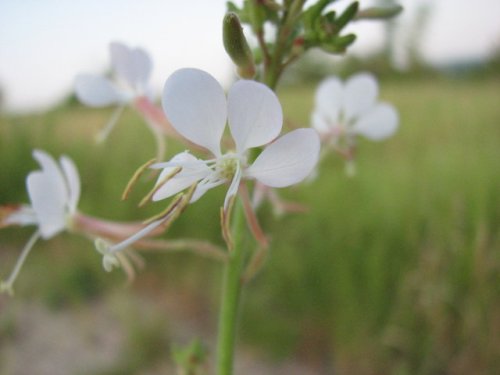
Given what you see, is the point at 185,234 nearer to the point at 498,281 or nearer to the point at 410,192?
the point at 410,192

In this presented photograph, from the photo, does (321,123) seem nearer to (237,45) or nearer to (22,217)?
(237,45)

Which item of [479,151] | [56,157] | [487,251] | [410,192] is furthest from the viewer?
[56,157]

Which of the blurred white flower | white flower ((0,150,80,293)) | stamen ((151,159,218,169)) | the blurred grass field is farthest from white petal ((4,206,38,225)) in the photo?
the blurred grass field

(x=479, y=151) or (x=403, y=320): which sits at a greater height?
(x=479, y=151)

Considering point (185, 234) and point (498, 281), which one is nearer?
point (498, 281)

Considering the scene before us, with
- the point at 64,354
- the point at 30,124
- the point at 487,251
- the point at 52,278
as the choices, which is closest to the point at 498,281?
the point at 487,251

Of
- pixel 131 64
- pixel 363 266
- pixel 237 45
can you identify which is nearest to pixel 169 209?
pixel 237 45

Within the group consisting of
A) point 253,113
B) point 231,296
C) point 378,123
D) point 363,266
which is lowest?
point 363,266

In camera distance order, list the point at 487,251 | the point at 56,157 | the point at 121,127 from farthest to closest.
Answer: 1. the point at 121,127
2. the point at 56,157
3. the point at 487,251
